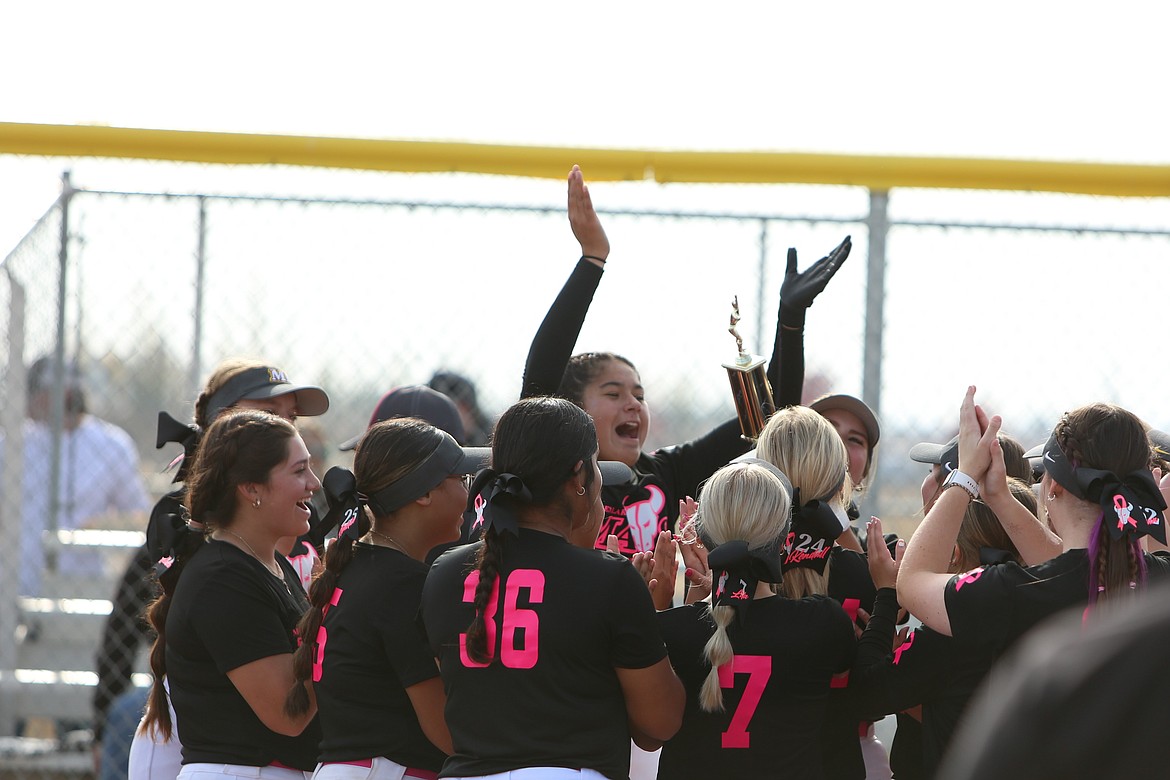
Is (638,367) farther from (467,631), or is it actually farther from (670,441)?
(467,631)

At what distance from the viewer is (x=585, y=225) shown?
320 centimetres

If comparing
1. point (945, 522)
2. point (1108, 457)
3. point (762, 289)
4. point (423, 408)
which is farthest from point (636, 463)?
point (1108, 457)

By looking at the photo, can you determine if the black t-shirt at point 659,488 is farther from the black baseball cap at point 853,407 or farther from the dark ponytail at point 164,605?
the dark ponytail at point 164,605

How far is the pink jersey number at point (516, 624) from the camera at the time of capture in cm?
218

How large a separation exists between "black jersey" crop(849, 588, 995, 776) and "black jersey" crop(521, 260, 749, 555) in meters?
0.71

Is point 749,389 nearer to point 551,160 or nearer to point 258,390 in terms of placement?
point 258,390

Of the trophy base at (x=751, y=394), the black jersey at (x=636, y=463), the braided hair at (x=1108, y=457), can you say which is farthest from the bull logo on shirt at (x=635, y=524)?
the braided hair at (x=1108, y=457)

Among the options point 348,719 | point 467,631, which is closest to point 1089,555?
point 467,631

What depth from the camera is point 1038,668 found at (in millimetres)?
794

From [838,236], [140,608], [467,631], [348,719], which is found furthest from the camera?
[140,608]

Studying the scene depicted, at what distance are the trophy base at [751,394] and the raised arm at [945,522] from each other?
27.6 inches

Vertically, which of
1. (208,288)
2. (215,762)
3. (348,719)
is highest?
(208,288)

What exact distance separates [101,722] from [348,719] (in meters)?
2.08

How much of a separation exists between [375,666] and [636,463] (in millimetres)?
1249
